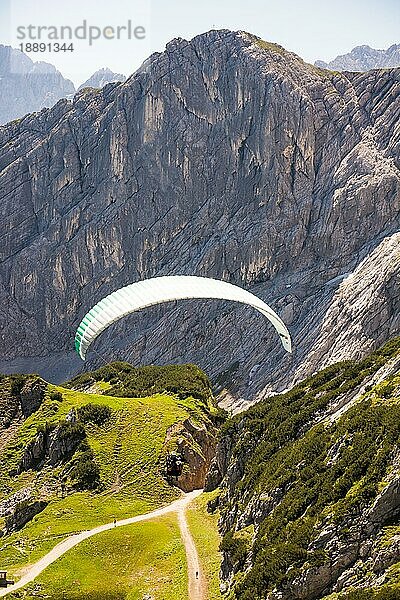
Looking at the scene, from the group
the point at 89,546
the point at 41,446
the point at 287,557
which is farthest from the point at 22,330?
the point at 287,557

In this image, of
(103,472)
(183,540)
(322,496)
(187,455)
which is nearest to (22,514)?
(103,472)

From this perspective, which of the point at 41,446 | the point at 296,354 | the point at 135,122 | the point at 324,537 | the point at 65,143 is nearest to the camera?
the point at 324,537

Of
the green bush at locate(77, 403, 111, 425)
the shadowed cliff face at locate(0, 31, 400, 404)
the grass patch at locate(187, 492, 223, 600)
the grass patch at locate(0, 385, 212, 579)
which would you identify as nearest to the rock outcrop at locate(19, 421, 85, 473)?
the grass patch at locate(0, 385, 212, 579)

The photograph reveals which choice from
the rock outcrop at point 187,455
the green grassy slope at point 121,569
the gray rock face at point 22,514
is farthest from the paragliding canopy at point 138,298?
the rock outcrop at point 187,455

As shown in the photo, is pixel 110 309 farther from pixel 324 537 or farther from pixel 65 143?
pixel 65 143

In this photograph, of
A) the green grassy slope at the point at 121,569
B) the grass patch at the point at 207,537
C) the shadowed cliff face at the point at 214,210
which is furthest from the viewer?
the shadowed cliff face at the point at 214,210

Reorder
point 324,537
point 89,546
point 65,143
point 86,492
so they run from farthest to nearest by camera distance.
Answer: point 65,143 → point 86,492 → point 89,546 → point 324,537

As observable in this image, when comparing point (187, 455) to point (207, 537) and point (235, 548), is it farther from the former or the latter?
point (235, 548)

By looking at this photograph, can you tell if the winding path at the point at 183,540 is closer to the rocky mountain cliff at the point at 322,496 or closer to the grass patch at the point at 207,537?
the grass patch at the point at 207,537
